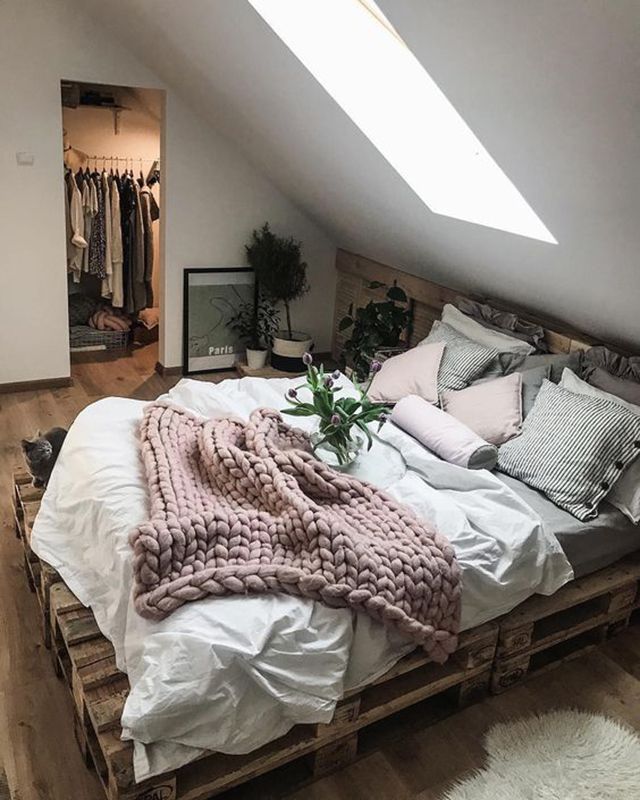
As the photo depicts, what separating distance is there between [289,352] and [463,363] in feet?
6.08

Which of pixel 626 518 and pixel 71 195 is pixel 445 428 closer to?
pixel 626 518

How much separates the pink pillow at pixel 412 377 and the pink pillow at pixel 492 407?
0.49ft

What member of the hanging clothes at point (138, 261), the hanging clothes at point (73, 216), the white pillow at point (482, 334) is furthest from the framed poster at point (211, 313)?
the white pillow at point (482, 334)

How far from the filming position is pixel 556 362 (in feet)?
9.73

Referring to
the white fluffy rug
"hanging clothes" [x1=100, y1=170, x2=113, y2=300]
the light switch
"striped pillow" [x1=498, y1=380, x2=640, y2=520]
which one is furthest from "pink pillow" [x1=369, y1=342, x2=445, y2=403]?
"hanging clothes" [x1=100, y1=170, x2=113, y2=300]

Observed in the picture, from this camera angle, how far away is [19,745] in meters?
1.95

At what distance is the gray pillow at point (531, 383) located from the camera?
110 inches

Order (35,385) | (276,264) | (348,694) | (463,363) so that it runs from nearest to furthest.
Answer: (348,694)
(463,363)
(35,385)
(276,264)

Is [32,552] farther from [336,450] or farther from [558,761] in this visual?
[558,761]

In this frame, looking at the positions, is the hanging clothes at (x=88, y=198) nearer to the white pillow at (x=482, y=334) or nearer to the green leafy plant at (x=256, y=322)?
the green leafy plant at (x=256, y=322)

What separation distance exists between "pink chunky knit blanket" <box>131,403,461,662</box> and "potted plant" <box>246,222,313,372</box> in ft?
8.40

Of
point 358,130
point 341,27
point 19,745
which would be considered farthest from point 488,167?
point 19,745

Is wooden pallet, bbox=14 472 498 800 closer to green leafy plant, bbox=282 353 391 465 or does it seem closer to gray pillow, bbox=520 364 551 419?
green leafy plant, bbox=282 353 391 465

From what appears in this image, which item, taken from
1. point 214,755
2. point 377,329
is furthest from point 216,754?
point 377,329
